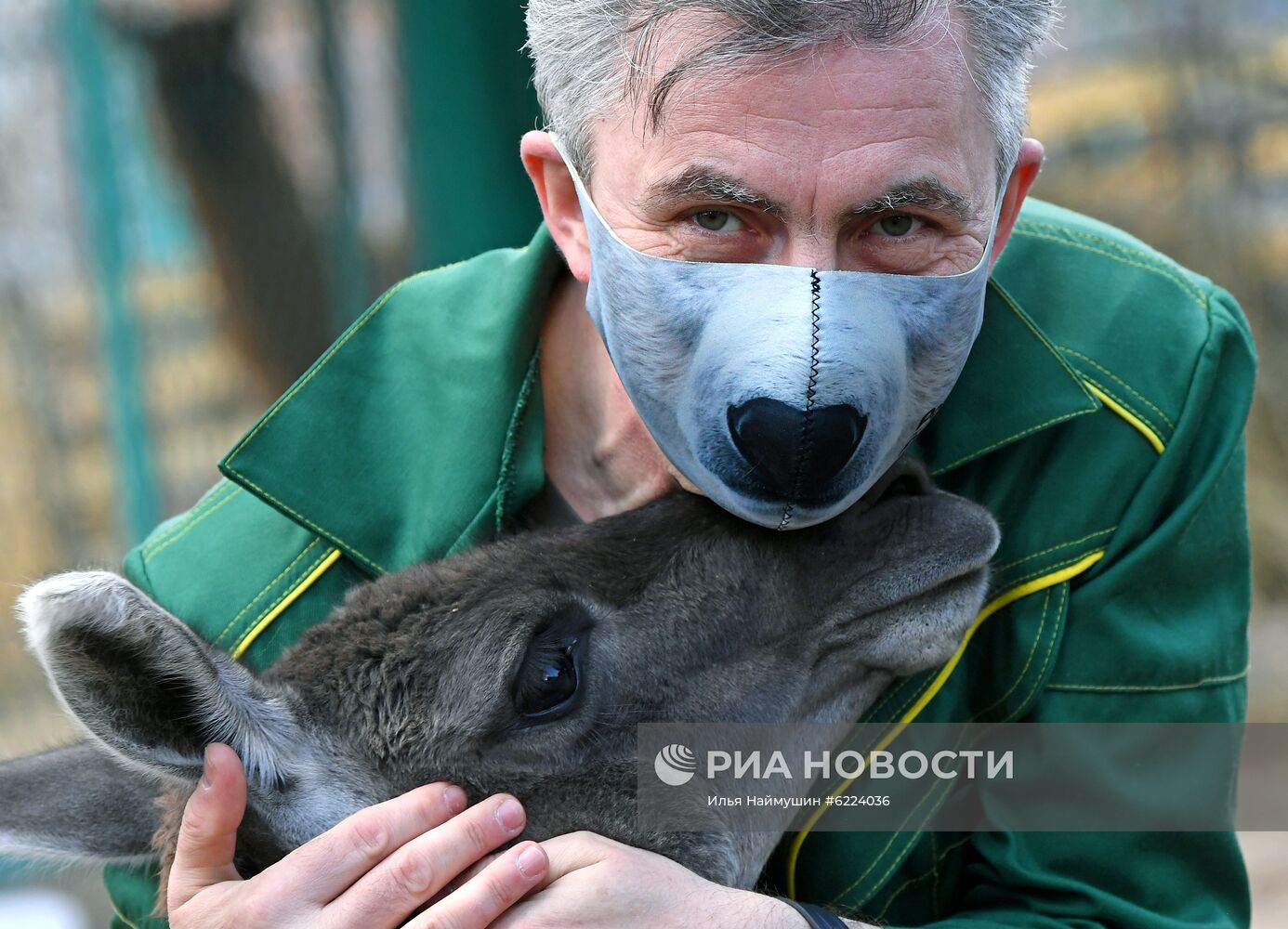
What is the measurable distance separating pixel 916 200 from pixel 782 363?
1.17 ft

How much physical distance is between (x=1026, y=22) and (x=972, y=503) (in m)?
0.86

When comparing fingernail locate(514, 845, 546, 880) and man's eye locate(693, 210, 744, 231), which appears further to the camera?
man's eye locate(693, 210, 744, 231)

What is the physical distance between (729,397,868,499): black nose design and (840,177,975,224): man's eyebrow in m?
0.32

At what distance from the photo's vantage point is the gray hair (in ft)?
7.11

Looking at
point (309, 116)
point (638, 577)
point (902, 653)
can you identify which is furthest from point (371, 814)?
point (309, 116)

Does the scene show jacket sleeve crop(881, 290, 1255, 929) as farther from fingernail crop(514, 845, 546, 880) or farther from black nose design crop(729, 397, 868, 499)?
fingernail crop(514, 845, 546, 880)

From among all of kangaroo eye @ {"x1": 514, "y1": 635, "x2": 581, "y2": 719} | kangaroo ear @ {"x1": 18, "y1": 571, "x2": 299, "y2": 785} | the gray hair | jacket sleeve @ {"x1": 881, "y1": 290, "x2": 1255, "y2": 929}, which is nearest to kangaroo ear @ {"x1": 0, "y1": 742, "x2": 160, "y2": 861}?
kangaroo ear @ {"x1": 18, "y1": 571, "x2": 299, "y2": 785}

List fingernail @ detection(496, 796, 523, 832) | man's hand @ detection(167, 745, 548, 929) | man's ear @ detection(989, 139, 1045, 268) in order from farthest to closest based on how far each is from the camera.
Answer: man's ear @ detection(989, 139, 1045, 268)
fingernail @ detection(496, 796, 523, 832)
man's hand @ detection(167, 745, 548, 929)

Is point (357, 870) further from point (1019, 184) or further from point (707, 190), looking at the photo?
point (1019, 184)

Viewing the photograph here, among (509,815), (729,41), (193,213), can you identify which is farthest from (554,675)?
(193,213)

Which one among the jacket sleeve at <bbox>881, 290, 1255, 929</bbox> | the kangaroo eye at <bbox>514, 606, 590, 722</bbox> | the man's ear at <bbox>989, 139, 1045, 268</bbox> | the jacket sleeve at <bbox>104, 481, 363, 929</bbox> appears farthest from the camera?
the jacket sleeve at <bbox>104, 481, 363, 929</bbox>

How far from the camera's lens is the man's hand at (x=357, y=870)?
84.0 inches

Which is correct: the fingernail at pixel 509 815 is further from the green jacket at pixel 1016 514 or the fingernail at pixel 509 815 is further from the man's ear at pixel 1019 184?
the man's ear at pixel 1019 184

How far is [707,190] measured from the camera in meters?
2.24
